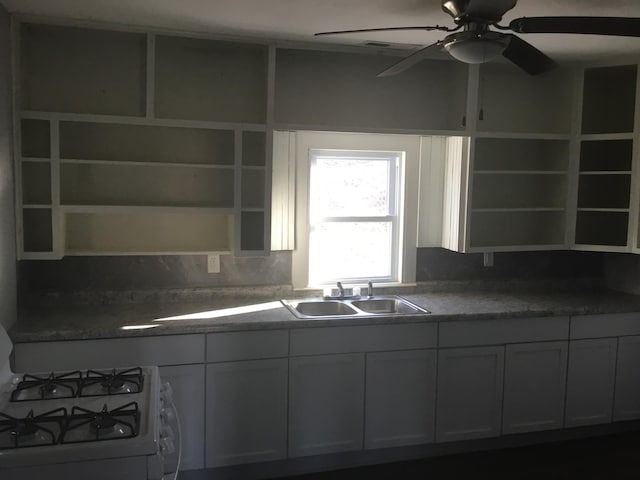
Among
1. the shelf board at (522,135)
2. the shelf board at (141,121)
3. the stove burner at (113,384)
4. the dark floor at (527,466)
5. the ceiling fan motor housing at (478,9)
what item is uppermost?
the ceiling fan motor housing at (478,9)

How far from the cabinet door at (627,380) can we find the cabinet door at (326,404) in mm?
1638

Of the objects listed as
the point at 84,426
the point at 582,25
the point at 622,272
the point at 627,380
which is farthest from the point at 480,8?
the point at 622,272

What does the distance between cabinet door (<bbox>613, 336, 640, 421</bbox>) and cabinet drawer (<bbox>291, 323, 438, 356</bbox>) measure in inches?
49.4

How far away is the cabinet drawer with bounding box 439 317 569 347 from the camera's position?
3.20 m

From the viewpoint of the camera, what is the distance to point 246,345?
2906mm

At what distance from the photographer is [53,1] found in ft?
8.40

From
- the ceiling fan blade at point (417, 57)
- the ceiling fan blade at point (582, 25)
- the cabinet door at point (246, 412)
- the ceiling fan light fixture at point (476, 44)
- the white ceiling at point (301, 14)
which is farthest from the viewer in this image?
the cabinet door at point (246, 412)

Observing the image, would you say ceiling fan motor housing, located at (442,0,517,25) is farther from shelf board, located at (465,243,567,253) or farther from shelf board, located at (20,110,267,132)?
shelf board, located at (465,243,567,253)

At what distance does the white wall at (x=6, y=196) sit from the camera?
263cm

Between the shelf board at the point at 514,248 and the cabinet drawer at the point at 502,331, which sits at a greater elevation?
the shelf board at the point at 514,248

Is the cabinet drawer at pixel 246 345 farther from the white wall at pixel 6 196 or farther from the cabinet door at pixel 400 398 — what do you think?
the white wall at pixel 6 196

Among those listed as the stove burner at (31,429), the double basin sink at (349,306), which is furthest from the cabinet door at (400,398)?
the stove burner at (31,429)

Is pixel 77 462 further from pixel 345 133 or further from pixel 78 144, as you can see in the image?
pixel 345 133

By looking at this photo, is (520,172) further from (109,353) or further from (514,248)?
(109,353)
